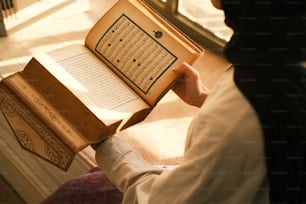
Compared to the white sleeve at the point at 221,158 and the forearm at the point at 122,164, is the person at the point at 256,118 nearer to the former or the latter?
the white sleeve at the point at 221,158

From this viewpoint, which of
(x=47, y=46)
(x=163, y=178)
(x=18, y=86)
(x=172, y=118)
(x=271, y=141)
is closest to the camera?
(x=271, y=141)

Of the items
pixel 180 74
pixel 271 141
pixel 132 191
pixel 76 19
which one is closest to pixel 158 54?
pixel 180 74

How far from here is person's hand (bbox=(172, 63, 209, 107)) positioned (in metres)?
0.89

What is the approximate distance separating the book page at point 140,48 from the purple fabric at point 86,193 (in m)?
0.22

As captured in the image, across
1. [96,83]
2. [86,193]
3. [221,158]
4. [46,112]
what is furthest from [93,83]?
[221,158]

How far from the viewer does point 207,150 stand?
2.01ft

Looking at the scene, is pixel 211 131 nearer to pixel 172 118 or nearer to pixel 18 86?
pixel 18 86

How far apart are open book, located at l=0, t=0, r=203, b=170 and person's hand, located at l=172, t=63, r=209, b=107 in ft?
0.06

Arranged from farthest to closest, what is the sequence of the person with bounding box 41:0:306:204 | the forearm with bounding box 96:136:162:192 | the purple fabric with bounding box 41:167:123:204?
the purple fabric with bounding box 41:167:123:204 < the forearm with bounding box 96:136:162:192 < the person with bounding box 41:0:306:204

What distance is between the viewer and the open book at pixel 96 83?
0.84 m

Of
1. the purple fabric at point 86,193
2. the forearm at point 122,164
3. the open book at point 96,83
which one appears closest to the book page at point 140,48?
the open book at point 96,83

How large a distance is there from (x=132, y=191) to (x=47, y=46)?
3.47 ft

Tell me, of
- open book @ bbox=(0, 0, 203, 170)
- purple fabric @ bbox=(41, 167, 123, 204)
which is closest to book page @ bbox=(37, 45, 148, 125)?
open book @ bbox=(0, 0, 203, 170)

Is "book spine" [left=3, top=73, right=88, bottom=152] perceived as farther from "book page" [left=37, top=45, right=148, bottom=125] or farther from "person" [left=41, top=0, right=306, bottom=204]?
"person" [left=41, top=0, right=306, bottom=204]
